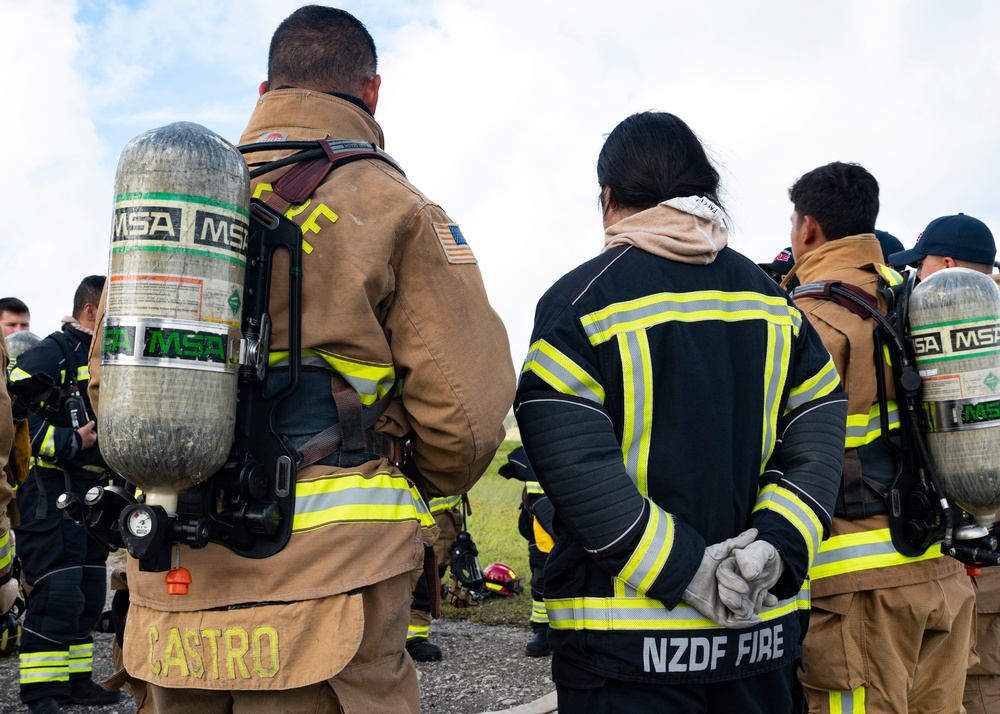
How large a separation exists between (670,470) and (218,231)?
1274mm

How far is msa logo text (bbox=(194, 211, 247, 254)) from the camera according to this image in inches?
80.9

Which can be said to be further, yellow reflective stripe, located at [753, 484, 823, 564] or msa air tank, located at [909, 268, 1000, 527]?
msa air tank, located at [909, 268, 1000, 527]

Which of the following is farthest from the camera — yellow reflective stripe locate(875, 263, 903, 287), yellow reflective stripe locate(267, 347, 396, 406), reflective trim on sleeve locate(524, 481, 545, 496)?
reflective trim on sleeve locate(524, 481, 545, 496)

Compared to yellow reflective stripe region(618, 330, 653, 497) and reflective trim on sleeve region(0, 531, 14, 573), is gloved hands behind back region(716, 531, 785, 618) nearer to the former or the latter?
yellow reflective stripe region(618, 330, 653, 497)

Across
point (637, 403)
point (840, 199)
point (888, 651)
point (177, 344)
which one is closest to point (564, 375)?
point (637, 403)

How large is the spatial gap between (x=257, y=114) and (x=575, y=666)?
6.06 ft

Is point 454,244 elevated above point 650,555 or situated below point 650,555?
above

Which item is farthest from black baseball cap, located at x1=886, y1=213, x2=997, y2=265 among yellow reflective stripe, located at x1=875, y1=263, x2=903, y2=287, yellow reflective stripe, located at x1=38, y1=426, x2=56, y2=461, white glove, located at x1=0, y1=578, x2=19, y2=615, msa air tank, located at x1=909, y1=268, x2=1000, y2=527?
yellow reflective stripe, located at x1=38, y1=426, x2=56, y2=461

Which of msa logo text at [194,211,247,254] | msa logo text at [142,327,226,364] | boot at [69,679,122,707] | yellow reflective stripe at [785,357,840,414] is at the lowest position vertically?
boot at [69,679,122,707]

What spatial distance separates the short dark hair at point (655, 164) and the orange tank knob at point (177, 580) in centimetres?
157

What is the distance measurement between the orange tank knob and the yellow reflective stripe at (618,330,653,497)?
1133 mm

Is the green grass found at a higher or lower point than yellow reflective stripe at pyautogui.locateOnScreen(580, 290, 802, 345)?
lower

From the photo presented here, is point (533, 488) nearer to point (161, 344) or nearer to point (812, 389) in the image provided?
point (812, 389)

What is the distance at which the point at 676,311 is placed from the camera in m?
2.41
